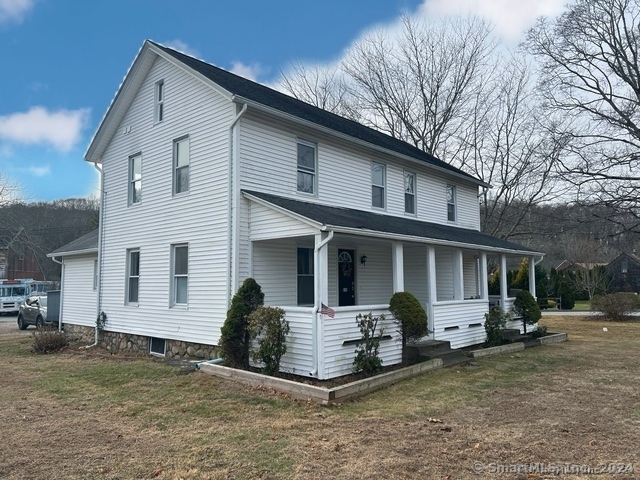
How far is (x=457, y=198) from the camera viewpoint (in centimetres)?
1689

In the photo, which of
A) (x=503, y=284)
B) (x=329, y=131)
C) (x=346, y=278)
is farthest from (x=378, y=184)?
(x=503, y=284)

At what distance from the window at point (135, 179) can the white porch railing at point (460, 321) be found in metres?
8.57

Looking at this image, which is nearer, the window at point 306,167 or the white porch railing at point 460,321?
the white porch railing at point 460,321

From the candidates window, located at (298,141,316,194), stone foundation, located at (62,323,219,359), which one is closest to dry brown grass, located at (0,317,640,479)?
stone foundation, located at (62,323,219,359)

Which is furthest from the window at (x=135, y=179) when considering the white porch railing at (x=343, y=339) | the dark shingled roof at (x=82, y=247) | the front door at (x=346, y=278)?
the white porch railing at (x=343, y=339)

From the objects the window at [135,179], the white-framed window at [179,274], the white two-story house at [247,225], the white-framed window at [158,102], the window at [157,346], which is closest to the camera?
the white two-story house at [247,225]

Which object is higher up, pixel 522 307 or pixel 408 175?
pixel 408 175

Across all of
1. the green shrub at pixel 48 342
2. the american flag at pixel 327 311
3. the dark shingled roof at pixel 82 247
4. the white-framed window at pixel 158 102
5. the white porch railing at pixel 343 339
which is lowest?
the green shrub at pixel 48 342

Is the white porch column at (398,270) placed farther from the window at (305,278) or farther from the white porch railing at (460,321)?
the window at (305,278)

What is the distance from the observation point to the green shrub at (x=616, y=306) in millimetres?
20969

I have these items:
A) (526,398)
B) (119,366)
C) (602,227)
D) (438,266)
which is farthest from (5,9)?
(602,227)

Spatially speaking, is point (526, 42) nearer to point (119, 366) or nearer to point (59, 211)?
point (119, 366)

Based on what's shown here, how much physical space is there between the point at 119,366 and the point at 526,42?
25.3m

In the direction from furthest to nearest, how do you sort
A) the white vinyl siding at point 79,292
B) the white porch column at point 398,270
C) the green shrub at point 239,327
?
the white vinyl siding at point 79,292 < the white porch column at point 398,270 < the green shrub at point 239,327
